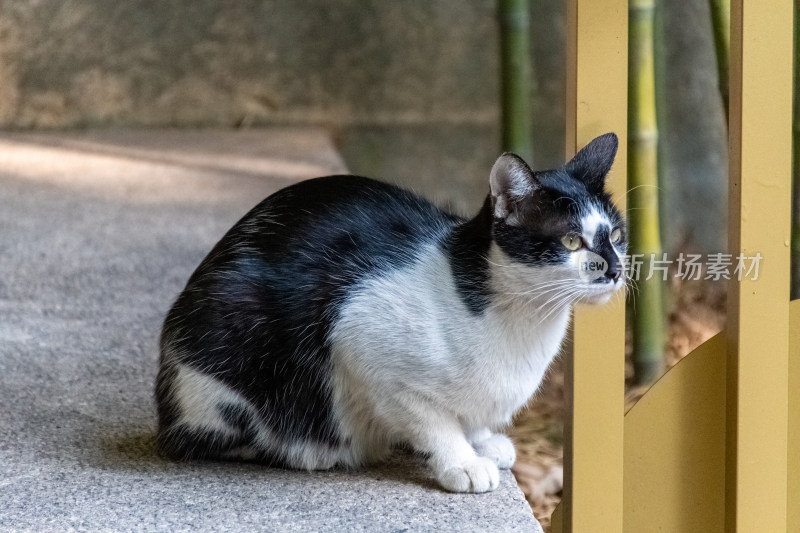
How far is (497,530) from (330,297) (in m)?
0.36

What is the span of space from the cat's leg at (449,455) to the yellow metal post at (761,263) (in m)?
0.38

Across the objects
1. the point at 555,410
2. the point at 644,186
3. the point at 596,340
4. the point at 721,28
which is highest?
the point at 721,28

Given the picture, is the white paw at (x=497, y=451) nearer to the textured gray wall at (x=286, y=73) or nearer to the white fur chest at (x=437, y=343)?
the white fur chest at (x=437, y=343)

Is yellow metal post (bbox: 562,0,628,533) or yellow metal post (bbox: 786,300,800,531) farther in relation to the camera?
yellow metal post (bbox: 786,300,800,531)

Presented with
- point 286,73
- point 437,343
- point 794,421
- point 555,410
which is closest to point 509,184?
point 437,343

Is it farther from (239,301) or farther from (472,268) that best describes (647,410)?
(239,301)

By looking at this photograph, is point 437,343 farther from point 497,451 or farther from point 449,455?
point 497,451

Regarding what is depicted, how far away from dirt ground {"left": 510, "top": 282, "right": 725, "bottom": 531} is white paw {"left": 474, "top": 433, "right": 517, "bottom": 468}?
17 cm

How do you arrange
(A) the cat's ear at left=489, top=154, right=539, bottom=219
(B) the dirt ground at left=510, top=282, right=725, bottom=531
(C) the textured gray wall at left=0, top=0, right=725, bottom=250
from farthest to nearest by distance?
(C) the textured gray wall at left=0, top=0, right=725, bottom=250 < (B) the dirt ground at left=510, top=282, right=725, bottom=531 < (A) the cat's ear at left=489, top=154, right=539, bottom=219

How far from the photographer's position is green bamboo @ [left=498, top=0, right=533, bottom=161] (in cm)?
250

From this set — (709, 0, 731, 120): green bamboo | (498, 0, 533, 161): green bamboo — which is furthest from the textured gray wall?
(709, 0, 731, 120): green bamboo

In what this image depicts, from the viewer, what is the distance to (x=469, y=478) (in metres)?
1.29

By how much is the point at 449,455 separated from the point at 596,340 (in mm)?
259

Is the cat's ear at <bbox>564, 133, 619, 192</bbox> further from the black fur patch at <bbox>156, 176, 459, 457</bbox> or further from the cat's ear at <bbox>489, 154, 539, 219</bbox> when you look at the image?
the black fur patch at <bbox>156, 176, 459, 457</bbox>
